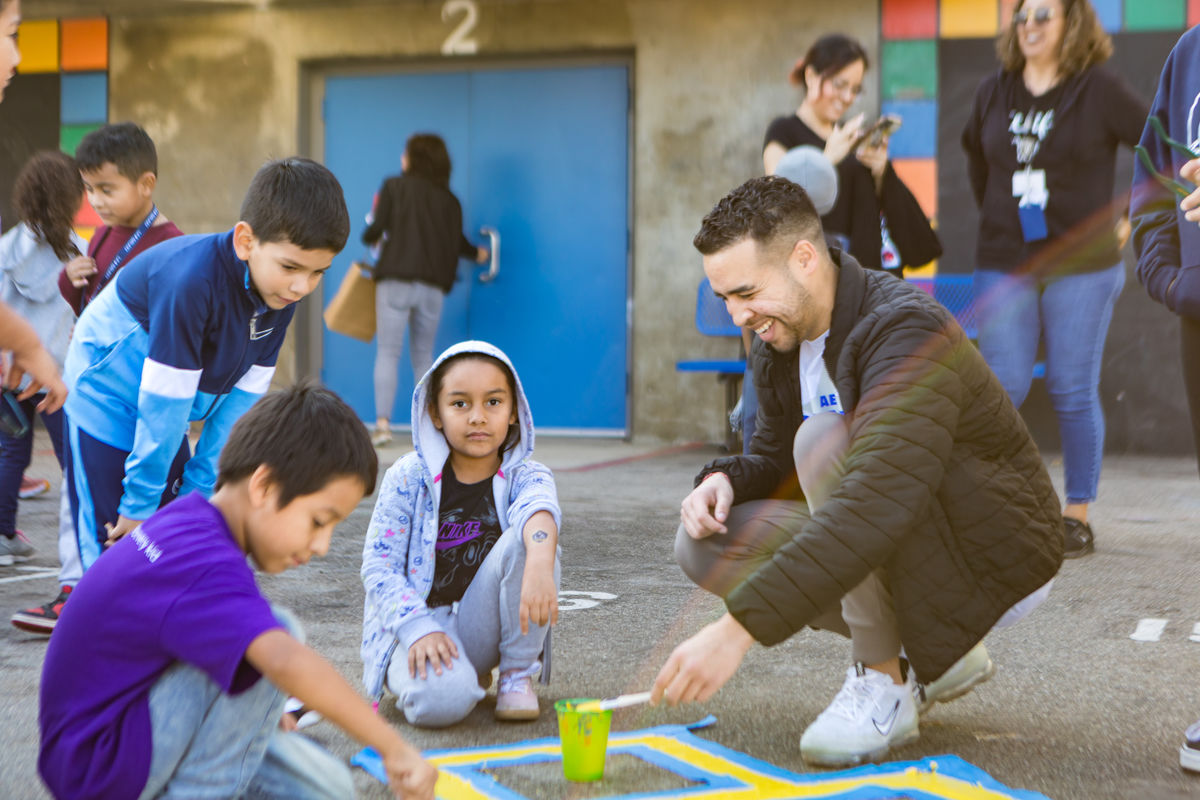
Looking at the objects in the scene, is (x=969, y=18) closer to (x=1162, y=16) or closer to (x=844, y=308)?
(x=1162, y=16)

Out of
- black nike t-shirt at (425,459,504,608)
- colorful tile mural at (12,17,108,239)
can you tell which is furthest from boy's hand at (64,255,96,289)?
colorful tile mural at (12,17,108,239)

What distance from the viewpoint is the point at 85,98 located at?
9328mm

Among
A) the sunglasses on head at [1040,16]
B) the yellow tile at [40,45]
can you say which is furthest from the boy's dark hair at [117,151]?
the yellow tile at [40,45]

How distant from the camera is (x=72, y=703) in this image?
Result: 1.71 meters

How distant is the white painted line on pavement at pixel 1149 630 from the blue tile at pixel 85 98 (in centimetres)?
835

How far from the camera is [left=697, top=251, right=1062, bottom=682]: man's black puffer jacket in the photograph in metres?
2.08

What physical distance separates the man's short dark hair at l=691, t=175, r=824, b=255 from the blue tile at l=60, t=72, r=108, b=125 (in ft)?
26.6

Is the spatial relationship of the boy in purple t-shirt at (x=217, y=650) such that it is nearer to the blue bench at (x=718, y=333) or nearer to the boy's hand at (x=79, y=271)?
the boy's hand at (x=79, y=271)

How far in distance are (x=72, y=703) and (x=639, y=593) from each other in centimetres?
225

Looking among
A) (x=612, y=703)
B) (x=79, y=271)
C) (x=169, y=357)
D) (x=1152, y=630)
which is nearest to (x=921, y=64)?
(x=1152, y=630)

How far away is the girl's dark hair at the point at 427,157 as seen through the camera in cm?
770

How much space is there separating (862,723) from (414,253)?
19.0 ft

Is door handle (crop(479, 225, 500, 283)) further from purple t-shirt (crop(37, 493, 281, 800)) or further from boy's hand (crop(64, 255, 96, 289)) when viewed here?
purple t-shirt (crop(37, 493, 281, 800))

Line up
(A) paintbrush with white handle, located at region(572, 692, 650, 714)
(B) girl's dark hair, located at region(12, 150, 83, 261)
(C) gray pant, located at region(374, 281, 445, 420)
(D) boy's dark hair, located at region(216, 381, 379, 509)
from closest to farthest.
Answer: (D) boy's dark hair, located at region(216, 381, 379, 509) < (A) paintbrush with white handle, located at region(572, 692, 650, 714) < (B) girl's dark hair, located at region(12, 150, 83, 261) < (C) gray pant, located at region(374, 281, 445, 420)
